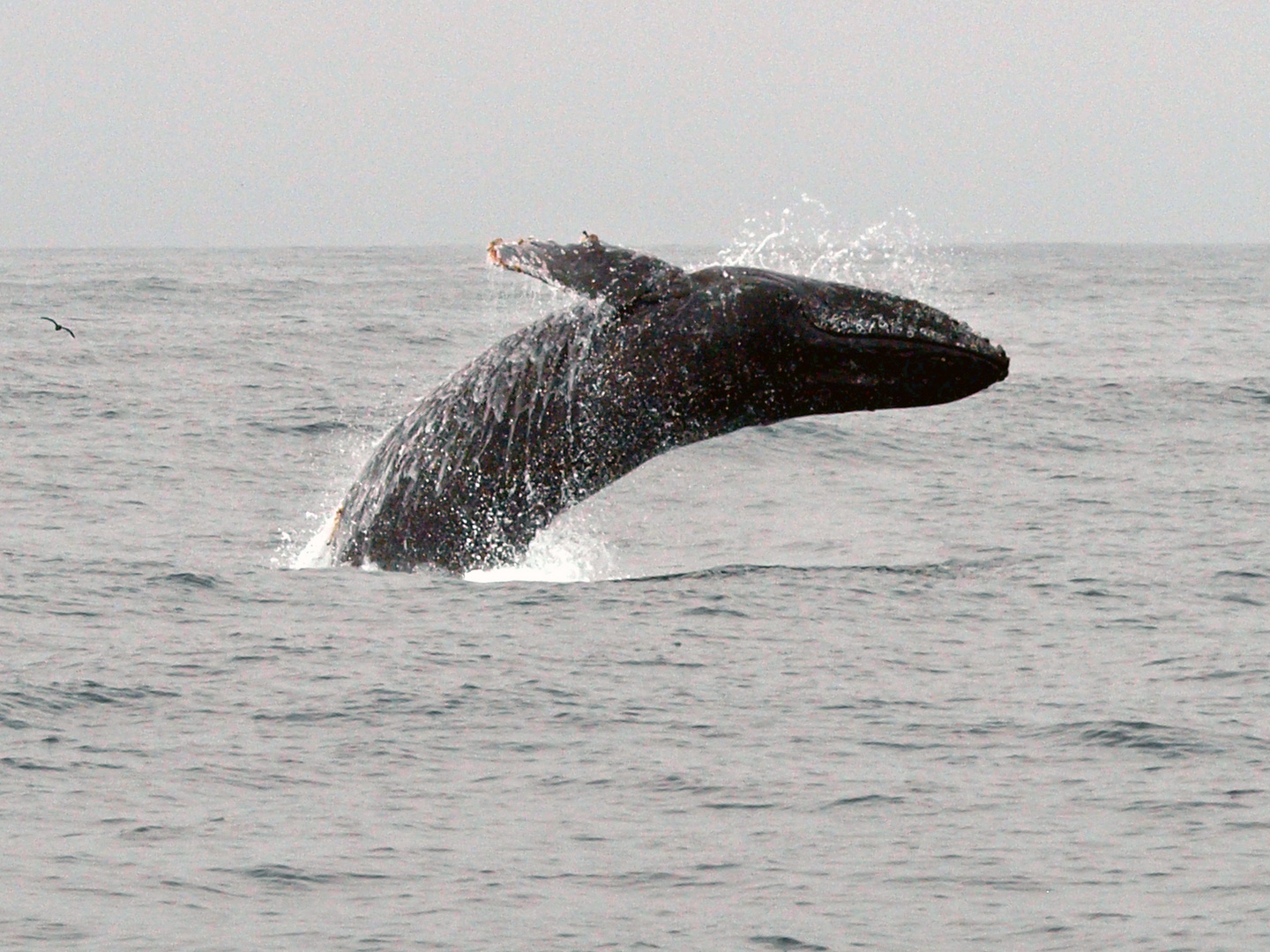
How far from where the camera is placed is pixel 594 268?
12.2 metres

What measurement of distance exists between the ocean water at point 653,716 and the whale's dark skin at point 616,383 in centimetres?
67

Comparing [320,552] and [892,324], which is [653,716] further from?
[320,552]

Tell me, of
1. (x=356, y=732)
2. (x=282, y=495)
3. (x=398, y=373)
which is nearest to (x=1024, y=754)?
(x=356, y=732)

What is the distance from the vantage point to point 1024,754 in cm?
1037

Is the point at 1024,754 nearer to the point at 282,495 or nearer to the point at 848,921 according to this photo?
the point at 848,921

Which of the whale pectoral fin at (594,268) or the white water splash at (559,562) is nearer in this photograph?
the whale pectoral fin at (594,268)

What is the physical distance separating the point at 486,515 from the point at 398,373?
81.6 ft

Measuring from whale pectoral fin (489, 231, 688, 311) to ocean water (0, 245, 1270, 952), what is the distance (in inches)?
76.9

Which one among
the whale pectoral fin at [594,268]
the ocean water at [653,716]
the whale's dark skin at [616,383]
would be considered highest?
the whale pectoral fin at [594,268]

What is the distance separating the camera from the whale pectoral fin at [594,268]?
11984 millimetres

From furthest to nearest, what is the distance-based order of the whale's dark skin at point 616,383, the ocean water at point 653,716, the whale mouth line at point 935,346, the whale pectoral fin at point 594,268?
the whale's dark skin at point 616,383 < the whale mouth line at point 935,346 < the whale pectoral fin at point 594,268 < the ocean water at point 653,716

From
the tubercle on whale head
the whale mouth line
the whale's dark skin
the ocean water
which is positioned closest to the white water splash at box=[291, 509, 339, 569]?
the ocean water

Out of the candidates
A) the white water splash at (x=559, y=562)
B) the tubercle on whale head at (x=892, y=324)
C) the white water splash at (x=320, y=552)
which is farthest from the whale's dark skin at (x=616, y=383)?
the white water splash at (x=320, y=552)

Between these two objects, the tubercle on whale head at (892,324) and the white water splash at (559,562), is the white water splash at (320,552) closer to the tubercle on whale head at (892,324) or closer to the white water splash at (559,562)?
the white water splash at (559,562)
